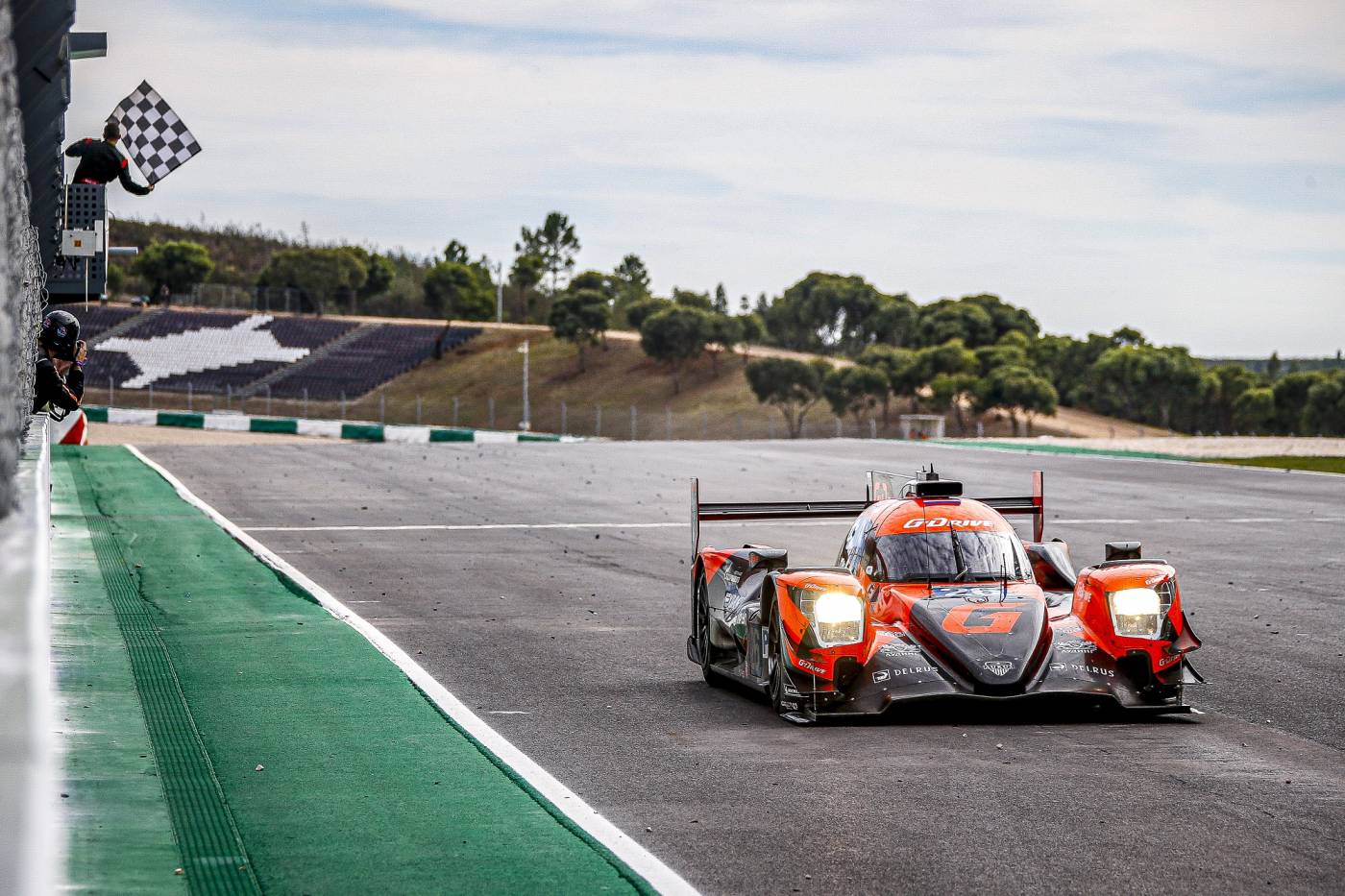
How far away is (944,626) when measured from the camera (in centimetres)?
905

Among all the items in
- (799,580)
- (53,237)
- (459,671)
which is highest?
(53,237)

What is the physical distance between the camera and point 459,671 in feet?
36.4

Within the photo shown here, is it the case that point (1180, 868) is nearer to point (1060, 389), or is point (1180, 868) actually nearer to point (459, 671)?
point (459, 671)

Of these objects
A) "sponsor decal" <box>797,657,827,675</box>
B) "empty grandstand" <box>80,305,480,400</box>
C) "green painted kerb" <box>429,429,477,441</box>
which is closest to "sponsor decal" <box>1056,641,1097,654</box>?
"sponsor decal" <box>797,657,827,675</box>

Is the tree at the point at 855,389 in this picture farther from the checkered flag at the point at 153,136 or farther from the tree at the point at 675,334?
the checkered flag at the point at 153,136

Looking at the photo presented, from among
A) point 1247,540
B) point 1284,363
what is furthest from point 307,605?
point 1284,363

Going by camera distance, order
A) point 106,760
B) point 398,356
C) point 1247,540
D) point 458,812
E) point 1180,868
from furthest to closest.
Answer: point 398,356
point 1247,540
point 106,760
point 458,812
point 1180,868

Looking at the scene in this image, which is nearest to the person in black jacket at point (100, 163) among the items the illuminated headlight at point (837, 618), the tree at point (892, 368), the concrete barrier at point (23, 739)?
the illuminated headlight at point (837, 618)

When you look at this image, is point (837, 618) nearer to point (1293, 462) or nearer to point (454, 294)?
point (1293, 462)

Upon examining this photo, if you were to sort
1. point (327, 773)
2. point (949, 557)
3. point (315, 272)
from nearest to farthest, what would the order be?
point (327, 773) → point (949, 557) → point (315, 272)

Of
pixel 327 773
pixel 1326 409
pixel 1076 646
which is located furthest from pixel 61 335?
pixel 1326 409

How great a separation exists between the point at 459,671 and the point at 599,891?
17.6 feet

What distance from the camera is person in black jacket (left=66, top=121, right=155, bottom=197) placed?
50.3 ft

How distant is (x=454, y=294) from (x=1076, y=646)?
139 metres
